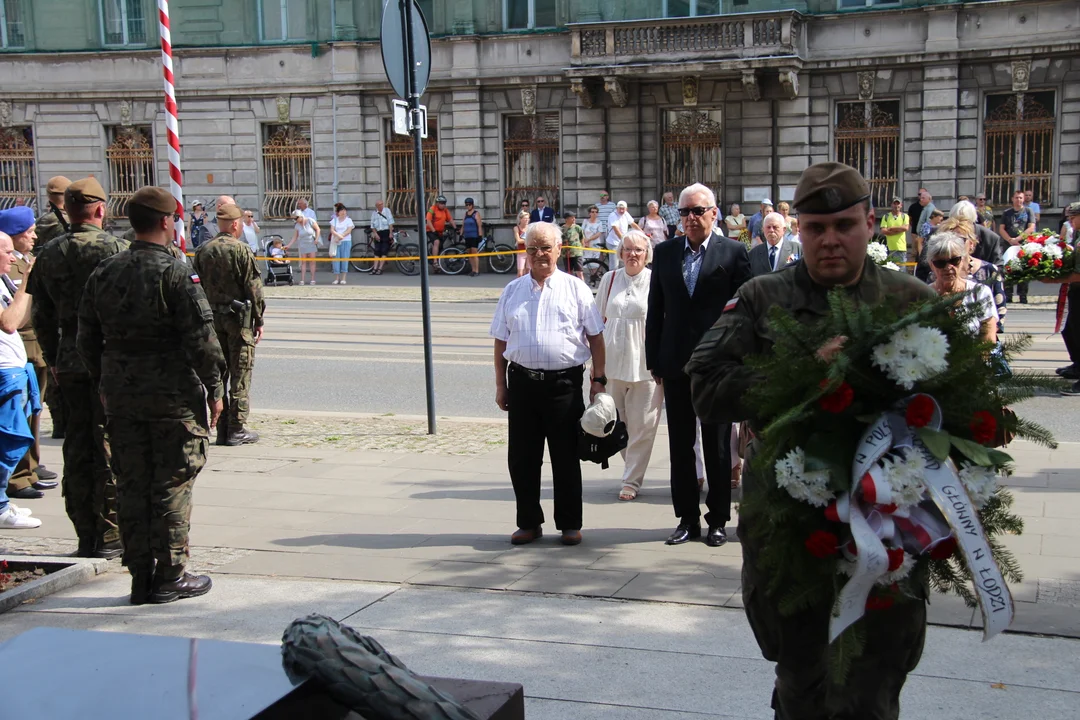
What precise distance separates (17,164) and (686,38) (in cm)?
2070

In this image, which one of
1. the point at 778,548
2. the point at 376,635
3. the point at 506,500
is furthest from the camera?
the point at 506,500

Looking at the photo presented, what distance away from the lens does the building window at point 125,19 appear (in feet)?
118

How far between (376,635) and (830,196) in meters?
2.95

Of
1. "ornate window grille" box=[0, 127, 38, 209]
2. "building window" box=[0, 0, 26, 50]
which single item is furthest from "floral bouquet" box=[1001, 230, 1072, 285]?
"building window" box=[0, 0, 26, 50]

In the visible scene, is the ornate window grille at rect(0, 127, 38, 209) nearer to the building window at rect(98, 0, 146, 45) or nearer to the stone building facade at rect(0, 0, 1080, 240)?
the stone building facade at rect(0, 0, 1080, 240)

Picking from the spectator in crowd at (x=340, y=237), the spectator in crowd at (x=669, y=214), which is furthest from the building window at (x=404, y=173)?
the spectator in crowd at (x=669, y=214)

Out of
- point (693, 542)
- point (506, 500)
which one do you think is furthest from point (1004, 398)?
point (506, 500)

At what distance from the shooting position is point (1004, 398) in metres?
3.02

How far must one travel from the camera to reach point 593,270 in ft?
85.3

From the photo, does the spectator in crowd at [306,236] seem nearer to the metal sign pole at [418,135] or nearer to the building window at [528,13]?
the building window at [528,13]

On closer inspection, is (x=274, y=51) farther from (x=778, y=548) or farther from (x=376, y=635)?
(x=778, y=548)

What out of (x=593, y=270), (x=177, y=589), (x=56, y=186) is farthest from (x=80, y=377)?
(x=593, y=270)

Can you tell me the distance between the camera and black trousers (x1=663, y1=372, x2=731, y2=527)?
6727 mm

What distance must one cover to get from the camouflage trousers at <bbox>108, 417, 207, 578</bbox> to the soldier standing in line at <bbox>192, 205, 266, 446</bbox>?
3997 mm
